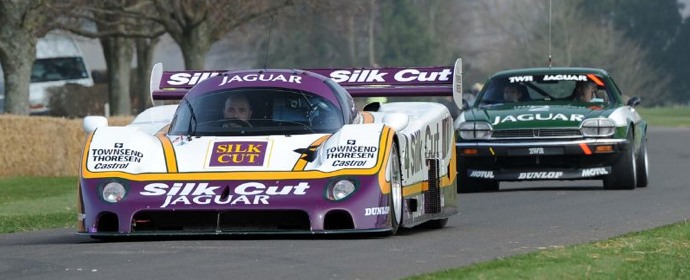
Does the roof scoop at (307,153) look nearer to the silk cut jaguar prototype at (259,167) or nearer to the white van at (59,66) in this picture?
the silk cut jaguar prototype at (259,167)

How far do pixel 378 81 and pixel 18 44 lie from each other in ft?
72.3

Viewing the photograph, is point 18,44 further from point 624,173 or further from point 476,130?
point 624,173

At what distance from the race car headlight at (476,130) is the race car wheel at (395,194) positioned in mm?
7386

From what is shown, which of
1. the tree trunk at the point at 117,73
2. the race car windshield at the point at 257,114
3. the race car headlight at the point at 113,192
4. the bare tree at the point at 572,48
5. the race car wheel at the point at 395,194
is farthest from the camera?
the bare tree at the point at 572,48

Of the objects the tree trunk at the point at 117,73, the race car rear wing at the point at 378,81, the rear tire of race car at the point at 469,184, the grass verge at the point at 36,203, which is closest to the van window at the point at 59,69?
the tree trunk at the point at 117,73

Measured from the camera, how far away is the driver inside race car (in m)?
12.3

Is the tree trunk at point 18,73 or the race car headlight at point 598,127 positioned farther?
the tree trunk at point 18,73

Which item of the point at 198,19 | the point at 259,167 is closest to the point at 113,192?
the point at 259,167

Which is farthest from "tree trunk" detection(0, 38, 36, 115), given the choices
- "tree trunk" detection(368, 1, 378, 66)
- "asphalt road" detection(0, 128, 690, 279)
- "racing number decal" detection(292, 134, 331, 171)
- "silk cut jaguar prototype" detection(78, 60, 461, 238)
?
"tree trunk" detection(368, 1, 378, 66)

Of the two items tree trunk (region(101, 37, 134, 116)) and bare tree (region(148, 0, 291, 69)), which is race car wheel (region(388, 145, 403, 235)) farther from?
tree trunk (region(101, 37, 134, 116))

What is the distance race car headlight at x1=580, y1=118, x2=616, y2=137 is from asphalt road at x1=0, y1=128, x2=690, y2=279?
3080 mm

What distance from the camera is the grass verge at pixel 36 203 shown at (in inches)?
604

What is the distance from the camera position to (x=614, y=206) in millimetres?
16188

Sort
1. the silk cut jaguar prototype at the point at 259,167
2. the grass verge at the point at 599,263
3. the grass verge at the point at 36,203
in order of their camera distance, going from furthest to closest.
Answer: the grass verge at the point at 36,203
the silk cut jaguar prototype at the point at 259,167
the grass verge at the point at 599,263
